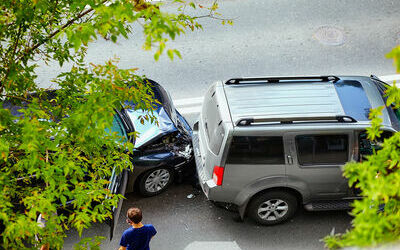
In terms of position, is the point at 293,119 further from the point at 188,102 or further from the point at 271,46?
the point at 271,46

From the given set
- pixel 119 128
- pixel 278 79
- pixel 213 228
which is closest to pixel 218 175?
pixel 213 228

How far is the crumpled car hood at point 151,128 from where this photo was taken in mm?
7074

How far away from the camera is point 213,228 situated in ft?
22.6

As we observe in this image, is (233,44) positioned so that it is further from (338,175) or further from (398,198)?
(398,198)

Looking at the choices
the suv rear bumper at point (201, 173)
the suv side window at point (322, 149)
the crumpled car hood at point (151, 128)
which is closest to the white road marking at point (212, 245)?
the suv rear bumper at point (201, 173)

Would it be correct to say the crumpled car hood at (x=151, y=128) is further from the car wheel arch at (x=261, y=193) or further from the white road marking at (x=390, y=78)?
the white road marking at (x=390, y=78)

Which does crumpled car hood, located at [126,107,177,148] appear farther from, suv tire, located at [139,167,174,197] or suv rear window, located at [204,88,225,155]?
suv rear window, located at [204,88,225,155]

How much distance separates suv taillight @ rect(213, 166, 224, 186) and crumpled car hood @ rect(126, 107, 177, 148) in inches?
55.7

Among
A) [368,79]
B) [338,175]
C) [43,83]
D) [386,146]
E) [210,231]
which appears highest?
[43,83]

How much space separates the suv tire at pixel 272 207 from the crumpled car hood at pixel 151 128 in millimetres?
2001

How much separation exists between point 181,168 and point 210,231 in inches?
49.5

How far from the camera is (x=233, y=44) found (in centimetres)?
1041

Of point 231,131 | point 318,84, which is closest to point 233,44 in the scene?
point 318,84

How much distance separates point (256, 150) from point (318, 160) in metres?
1.00
